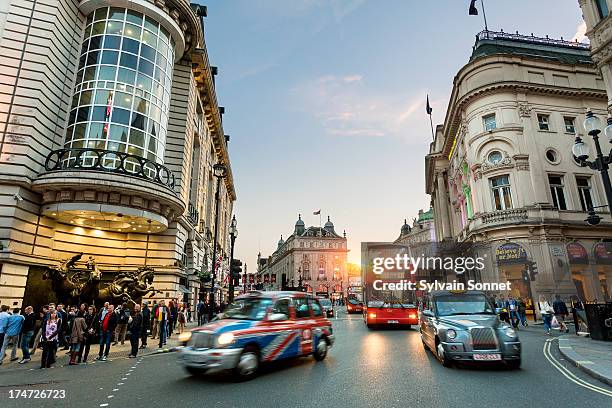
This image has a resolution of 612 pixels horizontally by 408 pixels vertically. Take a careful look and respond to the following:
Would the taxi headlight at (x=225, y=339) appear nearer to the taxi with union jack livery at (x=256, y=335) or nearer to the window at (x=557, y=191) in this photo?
the taxi with union jack livery at (x=256, y=335)

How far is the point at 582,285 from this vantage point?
28312mm

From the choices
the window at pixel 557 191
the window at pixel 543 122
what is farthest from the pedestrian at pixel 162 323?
the window at pixel 543 122

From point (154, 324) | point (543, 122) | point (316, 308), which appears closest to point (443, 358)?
point (316, 308)

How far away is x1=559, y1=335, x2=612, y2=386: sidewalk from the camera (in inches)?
289

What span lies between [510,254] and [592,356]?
20268 mm

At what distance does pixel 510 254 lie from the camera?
27906mm

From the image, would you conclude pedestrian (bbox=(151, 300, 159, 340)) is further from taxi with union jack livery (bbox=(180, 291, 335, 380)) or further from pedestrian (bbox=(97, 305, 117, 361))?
taxi with union jack livery (bbox=(180, 291, 335, 380))

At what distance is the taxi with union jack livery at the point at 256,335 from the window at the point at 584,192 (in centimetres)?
3056

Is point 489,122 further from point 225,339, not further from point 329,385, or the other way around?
point 225,339

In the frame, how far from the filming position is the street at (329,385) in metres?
5.96

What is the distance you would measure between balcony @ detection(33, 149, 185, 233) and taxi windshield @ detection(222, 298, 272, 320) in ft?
31.1

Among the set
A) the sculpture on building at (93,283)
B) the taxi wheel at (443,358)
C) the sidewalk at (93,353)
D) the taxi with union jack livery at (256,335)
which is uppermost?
the sculpture on building at (93,283)

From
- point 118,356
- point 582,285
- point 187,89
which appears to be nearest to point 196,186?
point 187,89

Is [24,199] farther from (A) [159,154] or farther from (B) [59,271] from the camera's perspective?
(A) [159,154]
